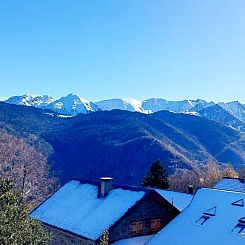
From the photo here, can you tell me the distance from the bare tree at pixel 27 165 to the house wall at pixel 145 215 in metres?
71.2

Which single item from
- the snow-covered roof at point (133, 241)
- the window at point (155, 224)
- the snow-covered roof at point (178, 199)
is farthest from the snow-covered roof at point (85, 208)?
the snow-covered roof at point (178, 199)

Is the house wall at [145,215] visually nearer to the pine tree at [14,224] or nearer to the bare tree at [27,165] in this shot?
the pine tree at [14,224]

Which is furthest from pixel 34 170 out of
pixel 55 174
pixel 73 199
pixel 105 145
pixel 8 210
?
pixel 8 210

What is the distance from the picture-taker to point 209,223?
83.1ft

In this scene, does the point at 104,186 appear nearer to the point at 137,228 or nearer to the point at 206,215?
the point at 137,228

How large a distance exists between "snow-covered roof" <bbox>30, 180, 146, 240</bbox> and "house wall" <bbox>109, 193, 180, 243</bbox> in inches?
23.3

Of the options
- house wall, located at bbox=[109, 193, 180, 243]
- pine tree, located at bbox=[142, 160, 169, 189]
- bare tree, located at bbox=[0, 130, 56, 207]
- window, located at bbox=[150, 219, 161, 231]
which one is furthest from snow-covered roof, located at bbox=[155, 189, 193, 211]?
bare tree, located at bbox=[0, 130, 56, 207]

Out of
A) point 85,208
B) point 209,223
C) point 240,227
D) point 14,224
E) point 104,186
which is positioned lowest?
point 85,208

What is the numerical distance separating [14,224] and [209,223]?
44.3 ft

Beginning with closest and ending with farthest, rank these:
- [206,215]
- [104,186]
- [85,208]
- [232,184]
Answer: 1. [206,215]
2. [85,208]
3. [104,186]
4. [232,184]

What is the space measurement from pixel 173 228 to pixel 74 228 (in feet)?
25.7

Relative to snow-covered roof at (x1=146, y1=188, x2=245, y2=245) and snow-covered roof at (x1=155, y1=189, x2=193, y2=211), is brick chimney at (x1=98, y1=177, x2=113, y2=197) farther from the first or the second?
snow-covered roof at (x1=146, y1=188, x2=245, y2=245)

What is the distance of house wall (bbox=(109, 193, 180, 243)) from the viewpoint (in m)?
30.0

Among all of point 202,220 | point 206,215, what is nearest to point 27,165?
point 206,215
